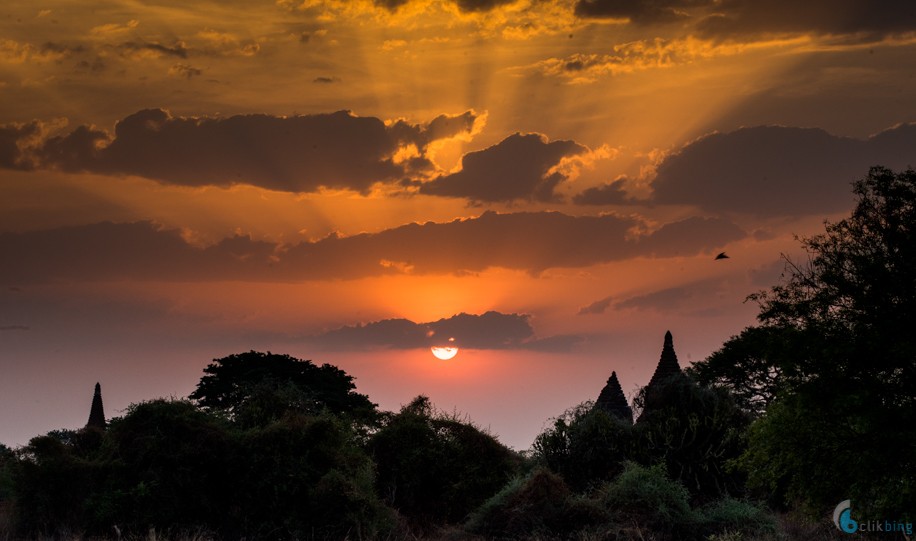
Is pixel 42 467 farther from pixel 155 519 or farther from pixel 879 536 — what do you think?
pixel 879 536

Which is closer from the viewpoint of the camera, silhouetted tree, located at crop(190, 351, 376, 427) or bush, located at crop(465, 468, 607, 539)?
bush, located at crop(465, 468, 607, 539)

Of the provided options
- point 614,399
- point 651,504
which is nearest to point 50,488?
point 651,504

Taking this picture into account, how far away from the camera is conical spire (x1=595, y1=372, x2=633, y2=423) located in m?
50.5

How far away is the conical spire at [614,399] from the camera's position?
50.5 metres

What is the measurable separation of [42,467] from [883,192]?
26037 millimetres

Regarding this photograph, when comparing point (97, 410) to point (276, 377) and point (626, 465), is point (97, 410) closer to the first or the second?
point (276, 377)

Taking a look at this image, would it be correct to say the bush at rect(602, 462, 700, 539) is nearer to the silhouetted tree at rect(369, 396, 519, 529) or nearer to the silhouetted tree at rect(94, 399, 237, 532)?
the silhouetted tree at rect(369, 396, 519, 529)

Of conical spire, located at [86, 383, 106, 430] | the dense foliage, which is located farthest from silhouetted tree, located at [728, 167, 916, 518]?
conical spire, located at [86, 383, 106, 430]

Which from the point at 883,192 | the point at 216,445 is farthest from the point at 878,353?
the point at 216,445

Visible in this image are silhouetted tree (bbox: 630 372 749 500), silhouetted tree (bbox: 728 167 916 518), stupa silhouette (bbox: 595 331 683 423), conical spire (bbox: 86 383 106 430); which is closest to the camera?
silhouetted tree (bbox: 728 167 916 518)

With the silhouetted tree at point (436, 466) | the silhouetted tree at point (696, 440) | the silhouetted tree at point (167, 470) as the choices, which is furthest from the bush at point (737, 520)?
the silhouetted tree at point (167, 470)

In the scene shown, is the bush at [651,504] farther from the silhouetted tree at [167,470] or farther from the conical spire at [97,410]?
the conical spire at [97,410]

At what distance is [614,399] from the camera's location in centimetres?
5100

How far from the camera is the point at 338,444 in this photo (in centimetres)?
3388
